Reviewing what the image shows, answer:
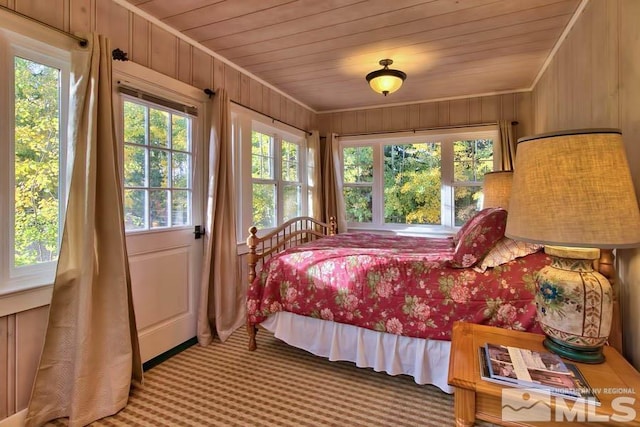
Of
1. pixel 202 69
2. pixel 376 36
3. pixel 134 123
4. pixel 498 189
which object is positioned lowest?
pixel 498 189

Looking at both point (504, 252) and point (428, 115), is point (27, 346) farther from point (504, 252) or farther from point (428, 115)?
point (428, 115)

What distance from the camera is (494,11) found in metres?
2.16

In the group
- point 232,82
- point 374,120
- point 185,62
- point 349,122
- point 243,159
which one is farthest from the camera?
point 349,122

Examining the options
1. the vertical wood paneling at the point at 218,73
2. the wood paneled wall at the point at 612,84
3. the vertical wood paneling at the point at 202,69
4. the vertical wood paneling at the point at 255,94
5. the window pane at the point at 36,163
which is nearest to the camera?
the wood paneled wall at the point at 612,84

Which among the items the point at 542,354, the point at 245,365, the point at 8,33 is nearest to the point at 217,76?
the point at 8,33

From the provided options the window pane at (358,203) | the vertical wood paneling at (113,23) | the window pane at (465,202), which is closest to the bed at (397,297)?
the vertical wood paneling at (113,23)

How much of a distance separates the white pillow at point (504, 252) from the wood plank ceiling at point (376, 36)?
151 centimetres

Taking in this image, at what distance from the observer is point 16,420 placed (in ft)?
5.38

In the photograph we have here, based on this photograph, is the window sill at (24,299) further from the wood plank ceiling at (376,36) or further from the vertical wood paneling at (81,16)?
the wood plank ceiling at (376,36)

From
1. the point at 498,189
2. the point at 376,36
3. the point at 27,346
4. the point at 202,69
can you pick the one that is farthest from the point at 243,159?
the point at 498,189

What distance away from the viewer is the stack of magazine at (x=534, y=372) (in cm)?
104

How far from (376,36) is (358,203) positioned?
96.9 inches

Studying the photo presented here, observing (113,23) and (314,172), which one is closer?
(113,23)

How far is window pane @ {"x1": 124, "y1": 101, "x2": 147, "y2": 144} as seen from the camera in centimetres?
220
